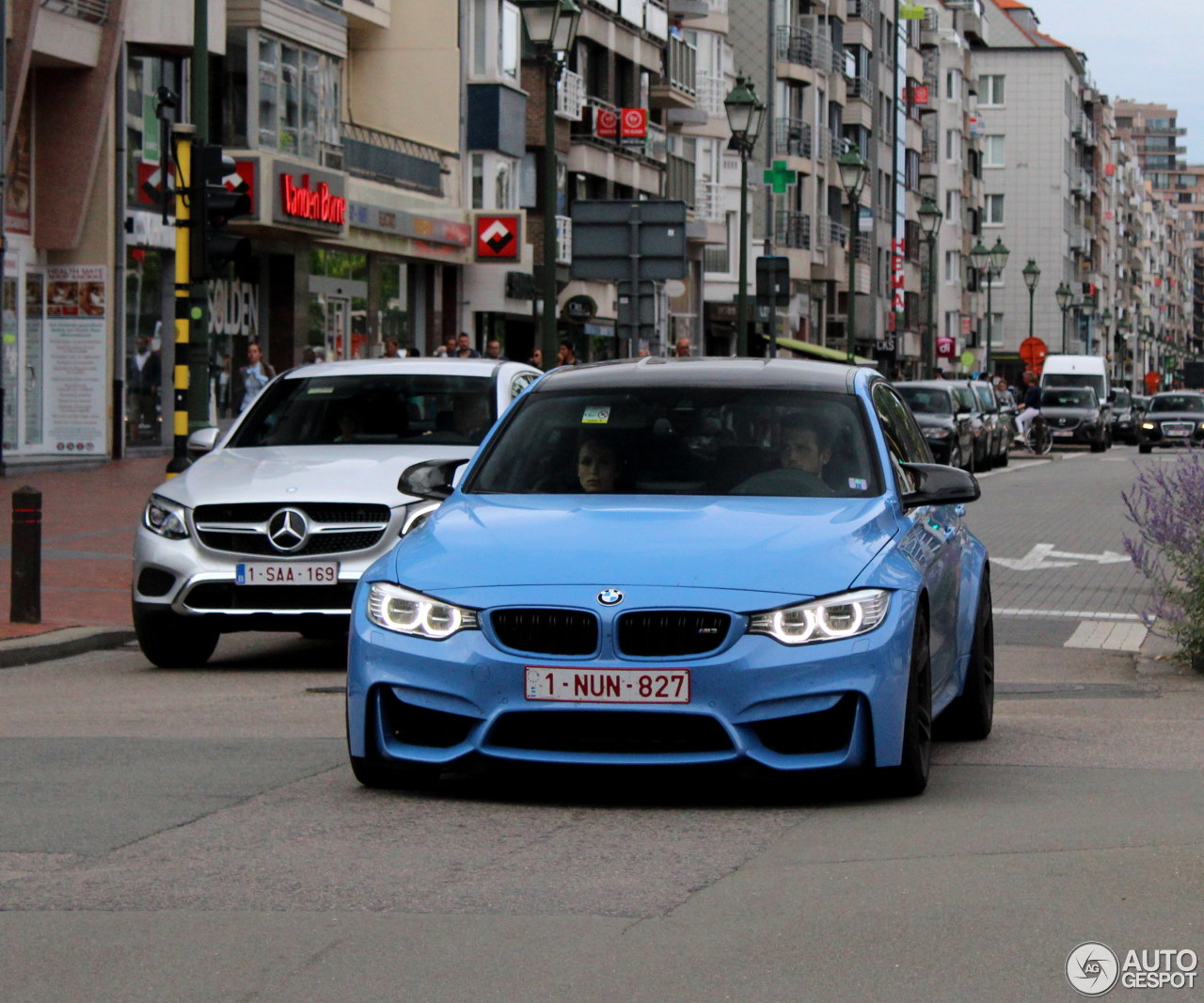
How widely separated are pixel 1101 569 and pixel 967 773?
471 inches

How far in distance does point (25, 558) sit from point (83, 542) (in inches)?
250

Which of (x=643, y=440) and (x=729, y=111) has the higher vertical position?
(x=729, y=111)

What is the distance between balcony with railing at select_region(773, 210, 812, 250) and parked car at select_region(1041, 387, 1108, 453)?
2307cm

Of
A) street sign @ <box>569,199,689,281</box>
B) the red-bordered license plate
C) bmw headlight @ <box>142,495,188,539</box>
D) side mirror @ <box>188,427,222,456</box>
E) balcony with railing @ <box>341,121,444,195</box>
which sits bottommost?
the red-bordered license plate

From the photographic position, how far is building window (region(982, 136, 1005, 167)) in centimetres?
14500

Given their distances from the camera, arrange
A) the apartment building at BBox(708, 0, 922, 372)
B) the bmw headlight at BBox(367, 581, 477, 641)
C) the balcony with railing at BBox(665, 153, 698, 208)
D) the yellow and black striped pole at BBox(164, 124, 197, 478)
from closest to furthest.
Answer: the bmw headlight at BBox(367, 581, 477, 641), the yellow and black striped pole at BBox(164, 124, 197, 478), the balcony with railing at BBox(665, 153, 698, 208), the apartment building at BBox(708, 0, 922, 372)

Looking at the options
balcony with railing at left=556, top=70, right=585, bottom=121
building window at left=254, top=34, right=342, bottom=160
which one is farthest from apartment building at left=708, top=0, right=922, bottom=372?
building window at left=254, top=34, right=342, bottom=160

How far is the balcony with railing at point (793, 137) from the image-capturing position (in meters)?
81.4

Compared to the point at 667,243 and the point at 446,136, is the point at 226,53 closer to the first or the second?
the point at 446,136

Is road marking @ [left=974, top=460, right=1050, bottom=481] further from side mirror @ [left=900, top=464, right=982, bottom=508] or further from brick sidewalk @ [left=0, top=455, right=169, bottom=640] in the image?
side mirror @ [left=900, top=464, right=982, bottom=508]

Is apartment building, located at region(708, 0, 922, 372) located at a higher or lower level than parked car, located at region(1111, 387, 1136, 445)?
higher

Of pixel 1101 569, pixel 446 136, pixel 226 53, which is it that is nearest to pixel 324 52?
pixel 226 53

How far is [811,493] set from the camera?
8414 millimetres

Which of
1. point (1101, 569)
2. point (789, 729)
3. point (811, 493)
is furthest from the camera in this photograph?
point (1101, 569)
